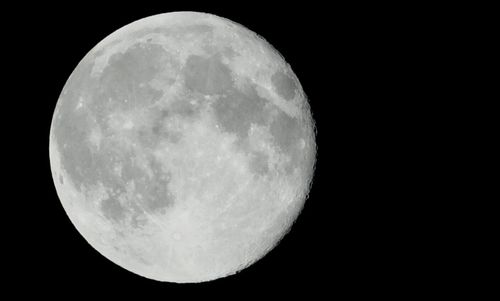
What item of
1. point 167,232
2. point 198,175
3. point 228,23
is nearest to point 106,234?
point 167,232

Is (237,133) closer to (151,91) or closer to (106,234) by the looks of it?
(151,91)

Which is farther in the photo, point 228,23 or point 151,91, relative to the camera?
point 228,23

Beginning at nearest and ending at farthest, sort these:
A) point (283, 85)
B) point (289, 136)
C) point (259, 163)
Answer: point (259, 163) < point (289, 136) < point (283, 85)

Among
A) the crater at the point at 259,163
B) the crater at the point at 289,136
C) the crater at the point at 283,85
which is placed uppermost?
the crater at the point at 283,85

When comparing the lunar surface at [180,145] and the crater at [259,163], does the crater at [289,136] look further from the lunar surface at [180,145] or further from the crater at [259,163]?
the crater at [259,163]

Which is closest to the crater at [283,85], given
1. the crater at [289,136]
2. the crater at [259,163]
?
the crater at [289,136]

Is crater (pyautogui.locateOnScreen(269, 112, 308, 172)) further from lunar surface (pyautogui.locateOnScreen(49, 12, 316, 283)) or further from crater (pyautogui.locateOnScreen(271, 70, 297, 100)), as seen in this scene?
crater (pyautogui.locateOnScreen(271, 70, 297, 100))

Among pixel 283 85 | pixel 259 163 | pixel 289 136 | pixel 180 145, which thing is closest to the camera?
pixel 180 145

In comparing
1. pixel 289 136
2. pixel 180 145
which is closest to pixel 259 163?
pixel 289 136

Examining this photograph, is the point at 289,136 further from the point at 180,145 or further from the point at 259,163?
the point at 180,145
